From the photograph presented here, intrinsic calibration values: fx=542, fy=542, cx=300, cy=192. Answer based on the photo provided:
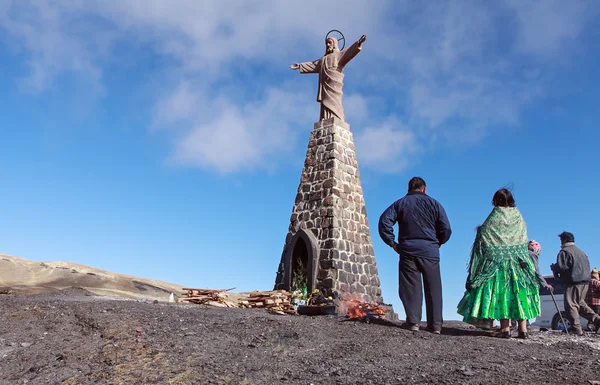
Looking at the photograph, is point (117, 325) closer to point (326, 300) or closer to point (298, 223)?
point (326, 300)

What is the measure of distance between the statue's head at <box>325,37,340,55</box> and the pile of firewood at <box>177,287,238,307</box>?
6377 millimetres

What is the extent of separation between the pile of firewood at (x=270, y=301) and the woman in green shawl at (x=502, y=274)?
367cm

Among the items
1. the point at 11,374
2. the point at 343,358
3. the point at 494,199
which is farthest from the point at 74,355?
the point at 494,199

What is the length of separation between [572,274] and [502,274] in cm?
288

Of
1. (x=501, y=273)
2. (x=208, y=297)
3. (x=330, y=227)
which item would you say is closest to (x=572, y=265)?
(x=501, y=273)

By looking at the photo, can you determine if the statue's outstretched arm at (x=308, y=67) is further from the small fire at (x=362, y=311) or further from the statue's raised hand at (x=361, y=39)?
the small fire at (x=362, y=311)

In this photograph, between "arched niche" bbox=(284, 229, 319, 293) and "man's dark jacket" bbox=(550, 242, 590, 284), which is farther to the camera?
"arched niche" bbox=(284, 229, 319, 293)

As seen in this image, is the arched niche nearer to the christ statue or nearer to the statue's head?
the christ statue

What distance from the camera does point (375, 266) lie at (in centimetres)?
1237

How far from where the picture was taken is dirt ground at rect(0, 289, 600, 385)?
493 centimetres

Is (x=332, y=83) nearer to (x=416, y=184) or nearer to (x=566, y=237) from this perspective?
(x=416, y=184)

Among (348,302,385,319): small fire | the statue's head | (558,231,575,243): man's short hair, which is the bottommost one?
(348,302,385,319): small fire

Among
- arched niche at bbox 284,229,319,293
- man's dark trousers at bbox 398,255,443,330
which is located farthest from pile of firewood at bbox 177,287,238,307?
man's dark trousers at bbox 398,255,443,330

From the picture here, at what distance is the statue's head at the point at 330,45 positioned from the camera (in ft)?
43.6
